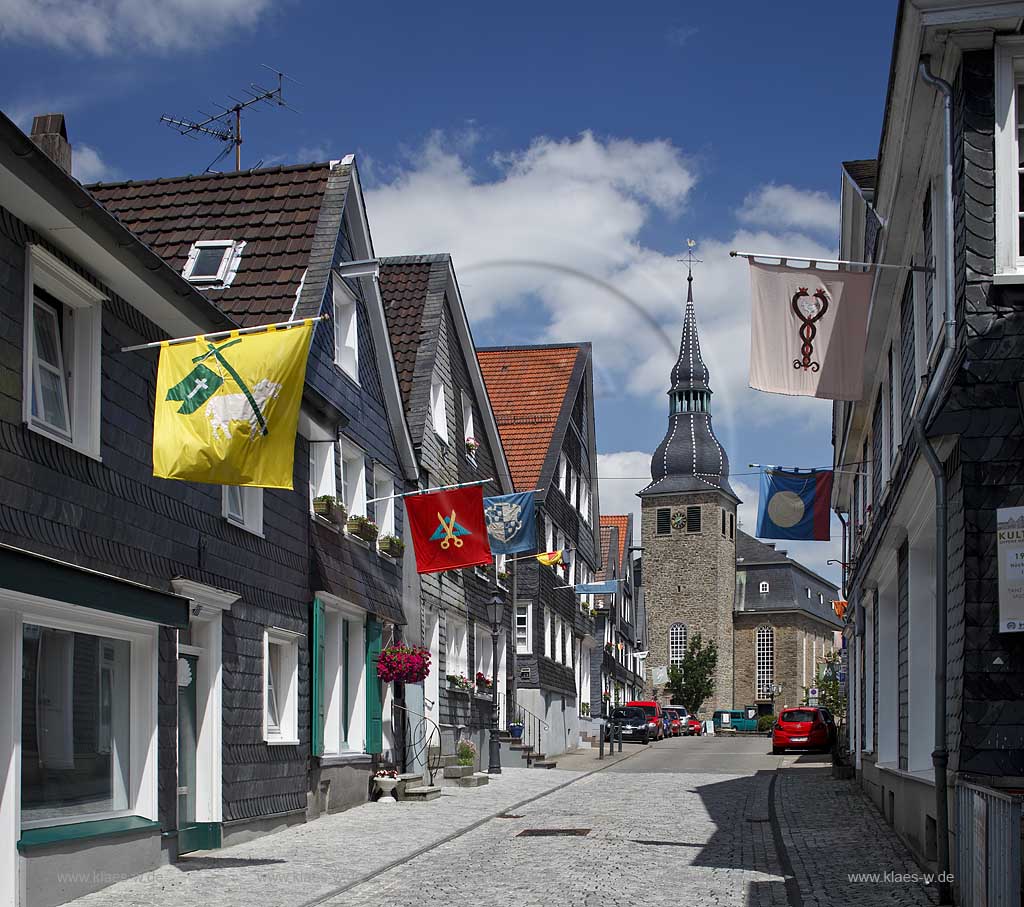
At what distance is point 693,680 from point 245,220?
77.9 metres

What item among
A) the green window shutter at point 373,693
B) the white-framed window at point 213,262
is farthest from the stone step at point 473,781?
the white-framed window at point 213,262

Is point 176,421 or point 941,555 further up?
point 176,421

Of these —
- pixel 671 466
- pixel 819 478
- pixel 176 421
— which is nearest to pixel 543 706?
pixel 819 478

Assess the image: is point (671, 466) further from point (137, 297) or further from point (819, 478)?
point (137, 297)

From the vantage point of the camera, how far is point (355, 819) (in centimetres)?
1838

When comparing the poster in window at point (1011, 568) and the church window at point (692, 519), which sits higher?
the church window at point (692, 519)

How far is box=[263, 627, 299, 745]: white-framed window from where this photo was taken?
56.5 feet

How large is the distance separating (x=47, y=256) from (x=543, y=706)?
90.5ft

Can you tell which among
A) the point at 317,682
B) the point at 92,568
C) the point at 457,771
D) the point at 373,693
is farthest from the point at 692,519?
the point at 92,568

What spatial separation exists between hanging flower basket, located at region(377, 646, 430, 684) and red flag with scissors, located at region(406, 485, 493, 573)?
1803 millimetres

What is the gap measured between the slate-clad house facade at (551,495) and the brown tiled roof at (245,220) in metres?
16.0

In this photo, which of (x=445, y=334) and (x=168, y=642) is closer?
(x=168, y=642)

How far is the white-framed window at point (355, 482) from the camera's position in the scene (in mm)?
20781

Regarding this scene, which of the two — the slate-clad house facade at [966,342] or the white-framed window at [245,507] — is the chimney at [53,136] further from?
the slate-clad house facade at [966,342]
